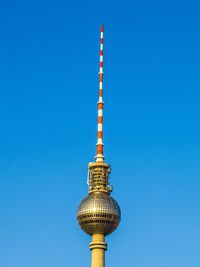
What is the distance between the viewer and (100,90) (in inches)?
6048

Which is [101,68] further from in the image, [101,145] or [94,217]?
[94,217]

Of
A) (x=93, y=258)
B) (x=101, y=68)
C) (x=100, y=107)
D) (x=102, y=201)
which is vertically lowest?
(x=93, y=258)

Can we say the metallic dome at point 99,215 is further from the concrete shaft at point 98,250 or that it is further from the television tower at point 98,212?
the concrete shaft at point 98,250

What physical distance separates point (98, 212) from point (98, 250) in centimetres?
794

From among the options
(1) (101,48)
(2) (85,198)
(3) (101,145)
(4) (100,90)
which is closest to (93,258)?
(2) (85,198)

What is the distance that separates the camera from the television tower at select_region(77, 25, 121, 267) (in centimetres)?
13838

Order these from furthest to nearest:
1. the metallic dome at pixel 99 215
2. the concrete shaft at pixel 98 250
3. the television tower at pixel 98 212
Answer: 1. the metallic dome at pixel 99 215
2. the television tower at pixel 98 212
3. the concrete shaft at pixel 98 250

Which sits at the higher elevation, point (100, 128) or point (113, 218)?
point (100, 128)

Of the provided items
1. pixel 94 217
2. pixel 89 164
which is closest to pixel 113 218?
pixel 94 217

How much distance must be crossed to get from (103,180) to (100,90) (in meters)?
22.1

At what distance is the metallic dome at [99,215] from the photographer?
455 feet

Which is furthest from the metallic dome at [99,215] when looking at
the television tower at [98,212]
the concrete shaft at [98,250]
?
the concrete shaft at [98,250]

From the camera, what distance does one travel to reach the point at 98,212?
454 ft

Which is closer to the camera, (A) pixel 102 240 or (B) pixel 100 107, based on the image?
(A) pixel 102 240
